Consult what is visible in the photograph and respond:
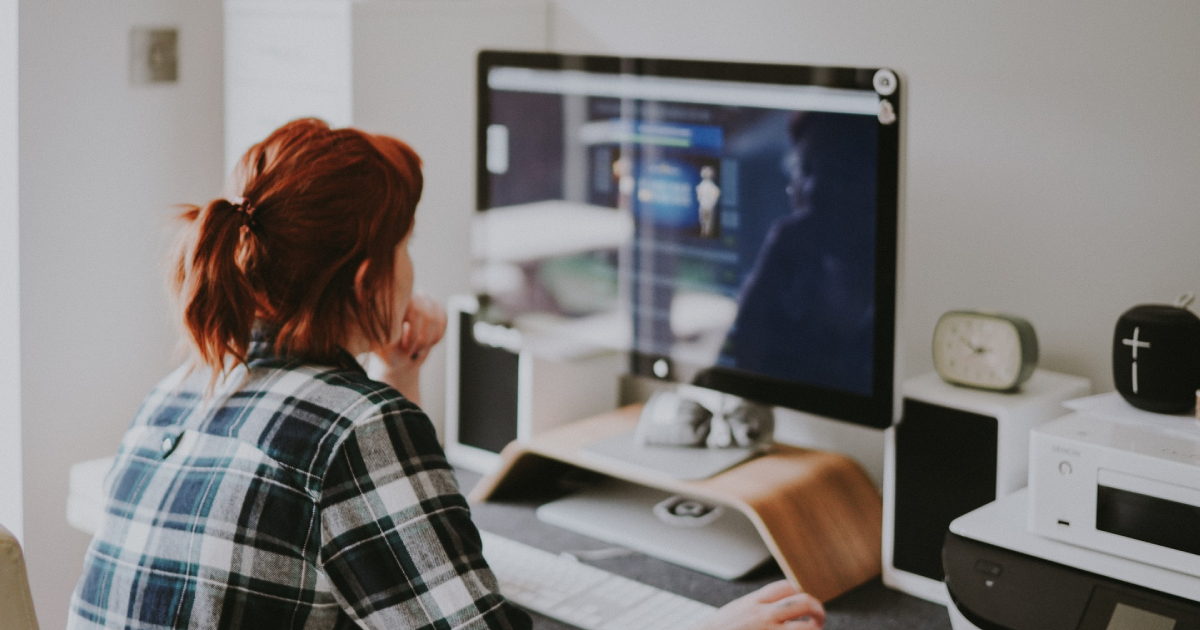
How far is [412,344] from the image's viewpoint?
5.27ft

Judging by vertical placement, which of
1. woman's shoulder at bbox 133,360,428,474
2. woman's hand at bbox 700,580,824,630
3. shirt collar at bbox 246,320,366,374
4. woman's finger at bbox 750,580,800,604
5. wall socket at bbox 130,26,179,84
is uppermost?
wall socket at bbox 130,26,179,84

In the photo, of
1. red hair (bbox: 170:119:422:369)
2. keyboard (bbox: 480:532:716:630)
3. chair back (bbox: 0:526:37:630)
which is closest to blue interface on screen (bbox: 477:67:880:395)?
keyboard (bbox: 480:532:716:630)

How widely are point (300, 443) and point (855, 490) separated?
87cm

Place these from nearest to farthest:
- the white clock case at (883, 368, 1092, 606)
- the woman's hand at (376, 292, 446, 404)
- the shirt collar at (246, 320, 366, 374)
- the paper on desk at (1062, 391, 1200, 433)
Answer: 1. the shirt collar at (246, 320, 366, 374)
2. the paper on desk at (1062, 391, 1200, 433)
3. the white clock case at (883, 368, 1092, 606)
4. the woman's hand at (376, 292, 446, 404)

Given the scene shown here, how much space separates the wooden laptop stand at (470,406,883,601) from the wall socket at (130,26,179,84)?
2.91 ft

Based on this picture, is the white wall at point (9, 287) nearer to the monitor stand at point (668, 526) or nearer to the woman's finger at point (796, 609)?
the monitor stand at point (668, 526)

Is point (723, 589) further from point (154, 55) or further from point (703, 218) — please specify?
point (154, 55)

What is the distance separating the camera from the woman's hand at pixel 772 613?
1.21 m

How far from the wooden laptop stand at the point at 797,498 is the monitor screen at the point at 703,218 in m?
0.12

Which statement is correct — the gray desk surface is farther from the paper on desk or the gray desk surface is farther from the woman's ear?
the woman's ear

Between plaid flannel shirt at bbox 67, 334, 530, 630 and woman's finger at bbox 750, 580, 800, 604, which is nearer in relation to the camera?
plaid flannel shirt at bbox 67, 334, 530, 630

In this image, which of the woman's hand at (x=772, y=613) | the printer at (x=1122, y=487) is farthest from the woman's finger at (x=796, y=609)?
the printer at (x=1122, y=487)

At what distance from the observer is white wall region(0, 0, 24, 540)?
Answer: 6.21ft

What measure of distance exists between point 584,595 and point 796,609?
0.34m
